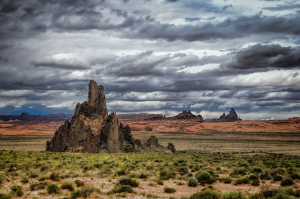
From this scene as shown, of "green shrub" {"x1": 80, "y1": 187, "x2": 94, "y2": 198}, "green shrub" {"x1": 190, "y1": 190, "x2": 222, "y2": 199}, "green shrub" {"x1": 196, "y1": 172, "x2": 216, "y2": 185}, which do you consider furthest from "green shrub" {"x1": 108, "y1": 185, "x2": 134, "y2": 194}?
"green shrub" {"x1": 196, "y1": 172, "x2": 216, "y2": 185}

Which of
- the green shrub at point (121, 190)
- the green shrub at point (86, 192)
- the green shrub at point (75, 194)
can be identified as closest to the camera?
the green shrub at point (75, 194)

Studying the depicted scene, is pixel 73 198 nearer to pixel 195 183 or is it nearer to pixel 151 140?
pixel 195 183

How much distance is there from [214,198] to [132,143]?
48.2 m

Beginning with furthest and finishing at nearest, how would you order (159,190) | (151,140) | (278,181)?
(151,140) < (278,181) < (159,190)

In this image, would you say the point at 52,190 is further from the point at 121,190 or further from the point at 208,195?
the point at 208,195

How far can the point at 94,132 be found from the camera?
6088 centimetres

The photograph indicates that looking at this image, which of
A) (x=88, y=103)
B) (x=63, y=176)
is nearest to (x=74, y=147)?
(x=88, y=103)

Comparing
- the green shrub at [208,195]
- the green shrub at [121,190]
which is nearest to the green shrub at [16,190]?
the green shrub at [121,190]

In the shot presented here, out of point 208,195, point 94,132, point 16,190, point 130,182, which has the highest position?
point 94,132

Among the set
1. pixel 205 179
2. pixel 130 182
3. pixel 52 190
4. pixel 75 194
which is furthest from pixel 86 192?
pixel 205 179

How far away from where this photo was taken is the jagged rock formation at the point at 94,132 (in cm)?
6016

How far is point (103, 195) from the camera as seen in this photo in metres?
19.8

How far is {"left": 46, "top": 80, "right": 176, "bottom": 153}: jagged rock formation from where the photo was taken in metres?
60.2

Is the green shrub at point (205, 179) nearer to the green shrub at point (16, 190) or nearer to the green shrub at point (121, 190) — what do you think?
the green shrub at point (121, 190)
